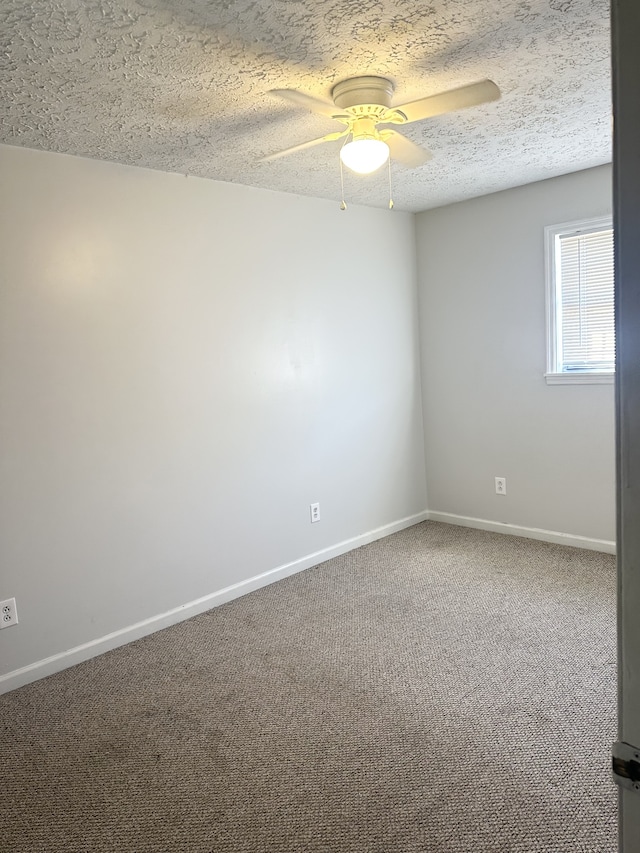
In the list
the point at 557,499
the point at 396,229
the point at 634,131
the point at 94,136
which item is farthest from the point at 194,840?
the point at 396,229

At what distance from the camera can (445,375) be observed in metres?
4.50

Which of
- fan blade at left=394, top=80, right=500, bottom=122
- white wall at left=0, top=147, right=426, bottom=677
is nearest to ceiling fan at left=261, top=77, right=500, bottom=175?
fan blade at left=394, top=80, right=500, bottom=122

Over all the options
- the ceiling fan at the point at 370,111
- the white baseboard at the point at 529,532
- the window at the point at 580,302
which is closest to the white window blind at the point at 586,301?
the window at the point at 580,302

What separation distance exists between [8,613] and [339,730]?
1.52 meters

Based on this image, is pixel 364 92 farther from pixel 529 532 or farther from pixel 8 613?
pixel 529 532

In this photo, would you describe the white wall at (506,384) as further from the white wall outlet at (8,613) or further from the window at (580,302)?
the white wall outlet at (8,613)

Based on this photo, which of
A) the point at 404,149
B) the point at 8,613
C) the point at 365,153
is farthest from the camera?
the point at 8,613

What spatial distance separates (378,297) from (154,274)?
1757 mm

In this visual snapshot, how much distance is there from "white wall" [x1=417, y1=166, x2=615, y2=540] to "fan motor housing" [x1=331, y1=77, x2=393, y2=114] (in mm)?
1981

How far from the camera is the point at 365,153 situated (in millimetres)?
2123

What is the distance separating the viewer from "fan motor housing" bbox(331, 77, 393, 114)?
2.13m

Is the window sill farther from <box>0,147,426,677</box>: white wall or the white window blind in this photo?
<box>0,147,426,677</box>: white wall

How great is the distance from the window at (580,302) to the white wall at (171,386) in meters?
1.11

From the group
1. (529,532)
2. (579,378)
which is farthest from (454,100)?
(529,532)
